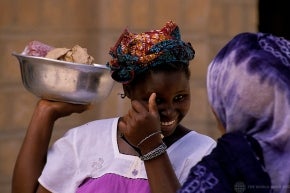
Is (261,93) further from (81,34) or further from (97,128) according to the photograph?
(81,34)

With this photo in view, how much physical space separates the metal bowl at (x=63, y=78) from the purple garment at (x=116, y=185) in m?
0.40

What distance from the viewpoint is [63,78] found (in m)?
2.97

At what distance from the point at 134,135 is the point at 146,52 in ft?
1.21

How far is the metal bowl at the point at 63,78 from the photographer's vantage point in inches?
117

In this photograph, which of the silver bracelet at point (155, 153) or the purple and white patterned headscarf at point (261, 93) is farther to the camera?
the silver bracelet at point (155, 153)

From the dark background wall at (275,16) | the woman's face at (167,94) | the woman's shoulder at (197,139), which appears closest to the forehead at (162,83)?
the woman's face at (167,94)

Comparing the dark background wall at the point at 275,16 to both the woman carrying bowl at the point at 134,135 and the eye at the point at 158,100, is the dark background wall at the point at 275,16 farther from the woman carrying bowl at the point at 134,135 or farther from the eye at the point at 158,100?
the eye at the point at 158,100

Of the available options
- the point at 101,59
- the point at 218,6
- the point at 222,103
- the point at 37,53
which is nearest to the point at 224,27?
the point at 218,6

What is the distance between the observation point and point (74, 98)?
300 cm

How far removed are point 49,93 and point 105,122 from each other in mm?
250

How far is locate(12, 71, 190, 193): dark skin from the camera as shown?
99.3 inches

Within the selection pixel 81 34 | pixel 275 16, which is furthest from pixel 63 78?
pixel 275 16

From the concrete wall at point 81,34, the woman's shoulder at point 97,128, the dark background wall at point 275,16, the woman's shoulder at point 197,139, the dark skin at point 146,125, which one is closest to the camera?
the dark skin at point 146,125

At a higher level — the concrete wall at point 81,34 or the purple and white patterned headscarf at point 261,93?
the purple and white patterned headscarf at point 261,93
